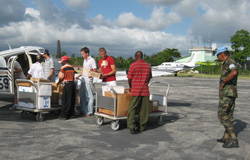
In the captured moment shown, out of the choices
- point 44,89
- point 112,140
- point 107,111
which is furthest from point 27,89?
point 112,140

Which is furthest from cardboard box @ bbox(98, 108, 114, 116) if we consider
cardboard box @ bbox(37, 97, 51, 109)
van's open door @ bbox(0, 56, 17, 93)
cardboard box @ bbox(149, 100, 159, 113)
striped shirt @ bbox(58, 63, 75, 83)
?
van's open door @ bbox(0, 56, 17, 93)

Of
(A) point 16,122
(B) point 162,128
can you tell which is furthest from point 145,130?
(A) point 16,122

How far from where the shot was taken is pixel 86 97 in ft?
27.1

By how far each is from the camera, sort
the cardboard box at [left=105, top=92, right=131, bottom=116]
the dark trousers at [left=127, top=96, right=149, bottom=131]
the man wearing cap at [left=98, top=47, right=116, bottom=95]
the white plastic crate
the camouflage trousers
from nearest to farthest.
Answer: the camouflage trousers → the dark trousers at [left=127, top=96, right=149, bottom=131] → the cardboard box at [left=105, top=92, right=131, bottom=116] → the white plastic crate → the man wearing cap at [left=98, top=47, right=116, bottom=95]

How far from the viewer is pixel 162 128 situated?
6777 mm

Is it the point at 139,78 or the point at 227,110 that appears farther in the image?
the point at 139,78

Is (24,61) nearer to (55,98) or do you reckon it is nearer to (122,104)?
(55,98)

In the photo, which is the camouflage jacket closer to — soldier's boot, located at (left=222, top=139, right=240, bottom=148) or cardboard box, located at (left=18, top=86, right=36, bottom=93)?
soldier's boot, located at (left=222, top=139, right=240, bottom=148)

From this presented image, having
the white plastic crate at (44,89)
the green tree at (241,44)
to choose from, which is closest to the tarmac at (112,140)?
the white plastic crate at (44,89)

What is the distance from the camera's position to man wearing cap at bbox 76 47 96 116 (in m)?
8.08

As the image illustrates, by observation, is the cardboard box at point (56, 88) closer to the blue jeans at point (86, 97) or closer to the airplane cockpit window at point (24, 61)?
the blue jeans at point (86, 97)

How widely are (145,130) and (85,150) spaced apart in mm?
2162

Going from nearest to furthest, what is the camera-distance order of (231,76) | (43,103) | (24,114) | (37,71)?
(231,76), (43,103), (24,114), (37,71)

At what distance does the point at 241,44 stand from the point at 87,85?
70018 millimetres
